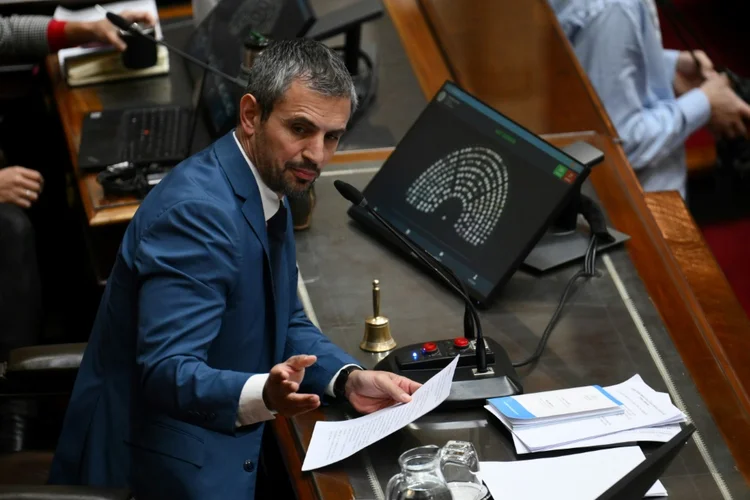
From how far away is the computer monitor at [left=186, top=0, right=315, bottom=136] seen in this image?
2.63 metres

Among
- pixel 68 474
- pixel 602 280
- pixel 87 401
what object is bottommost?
pixel 68 474

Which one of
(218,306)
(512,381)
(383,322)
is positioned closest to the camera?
(218,306)

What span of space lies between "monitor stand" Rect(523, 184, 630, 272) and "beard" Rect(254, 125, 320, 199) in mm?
634

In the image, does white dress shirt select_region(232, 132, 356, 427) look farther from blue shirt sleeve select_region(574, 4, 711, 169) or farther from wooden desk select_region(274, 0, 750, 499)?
blue shirt sleeve select_region(574, 4, 711, 169)

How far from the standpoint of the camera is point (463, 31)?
301 cm

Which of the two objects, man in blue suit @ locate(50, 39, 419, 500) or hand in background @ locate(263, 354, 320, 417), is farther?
man in blue suit @ locate(50, 39, 419, 500)

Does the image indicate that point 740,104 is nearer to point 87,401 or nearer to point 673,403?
point 673,403

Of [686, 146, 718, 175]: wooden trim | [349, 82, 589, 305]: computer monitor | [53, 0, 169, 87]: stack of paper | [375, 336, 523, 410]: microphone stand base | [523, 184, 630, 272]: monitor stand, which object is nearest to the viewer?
[375, 336, 523, 410]: microphone stand base

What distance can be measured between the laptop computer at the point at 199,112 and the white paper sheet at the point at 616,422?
1.20 meters

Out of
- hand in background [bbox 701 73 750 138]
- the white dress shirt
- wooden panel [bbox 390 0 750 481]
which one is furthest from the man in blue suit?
hand in background [bbox 701 73 750 138]

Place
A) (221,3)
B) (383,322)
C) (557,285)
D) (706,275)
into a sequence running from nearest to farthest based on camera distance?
(383,322) → (557,285) → (706,275) → (221,3)

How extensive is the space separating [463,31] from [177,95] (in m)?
0.79

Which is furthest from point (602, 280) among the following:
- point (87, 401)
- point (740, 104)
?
point (740, 104)

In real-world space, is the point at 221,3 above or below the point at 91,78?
above
